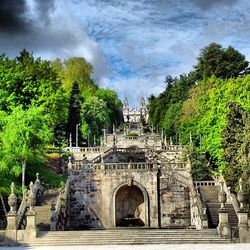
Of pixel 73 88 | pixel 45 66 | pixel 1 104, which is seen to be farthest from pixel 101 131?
pixel 1 104

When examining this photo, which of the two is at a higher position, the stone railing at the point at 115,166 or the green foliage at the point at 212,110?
the green foliage at the point at 212,110

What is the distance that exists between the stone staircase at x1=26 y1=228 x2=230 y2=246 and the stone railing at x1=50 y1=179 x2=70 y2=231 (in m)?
6.49

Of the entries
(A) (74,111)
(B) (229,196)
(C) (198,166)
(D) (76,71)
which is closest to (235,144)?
(C) (198,166)

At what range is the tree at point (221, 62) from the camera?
82875mm

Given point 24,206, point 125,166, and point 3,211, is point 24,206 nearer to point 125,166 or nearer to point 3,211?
point 3,211

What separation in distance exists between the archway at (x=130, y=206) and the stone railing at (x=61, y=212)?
169 inches

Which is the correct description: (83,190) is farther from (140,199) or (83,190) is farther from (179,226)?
(179,226)

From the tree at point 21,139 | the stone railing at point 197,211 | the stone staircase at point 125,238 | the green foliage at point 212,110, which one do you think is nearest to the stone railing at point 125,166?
the stone railing at point 197,211

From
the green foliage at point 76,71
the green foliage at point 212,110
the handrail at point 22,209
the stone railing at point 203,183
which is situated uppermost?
the green foliage at point 76,71

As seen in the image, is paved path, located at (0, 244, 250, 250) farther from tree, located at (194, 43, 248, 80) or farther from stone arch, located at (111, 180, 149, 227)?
tree, located at (194, 43, 248, 80)

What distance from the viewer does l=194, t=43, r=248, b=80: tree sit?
8288 cm

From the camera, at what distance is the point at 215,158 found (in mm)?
62125

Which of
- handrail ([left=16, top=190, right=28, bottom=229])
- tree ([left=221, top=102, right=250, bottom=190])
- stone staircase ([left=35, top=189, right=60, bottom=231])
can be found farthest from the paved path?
tree ([left=221, top=102, right=250, bottom=190])

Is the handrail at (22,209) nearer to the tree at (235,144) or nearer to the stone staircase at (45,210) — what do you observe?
the stone staircase at (45,210)
